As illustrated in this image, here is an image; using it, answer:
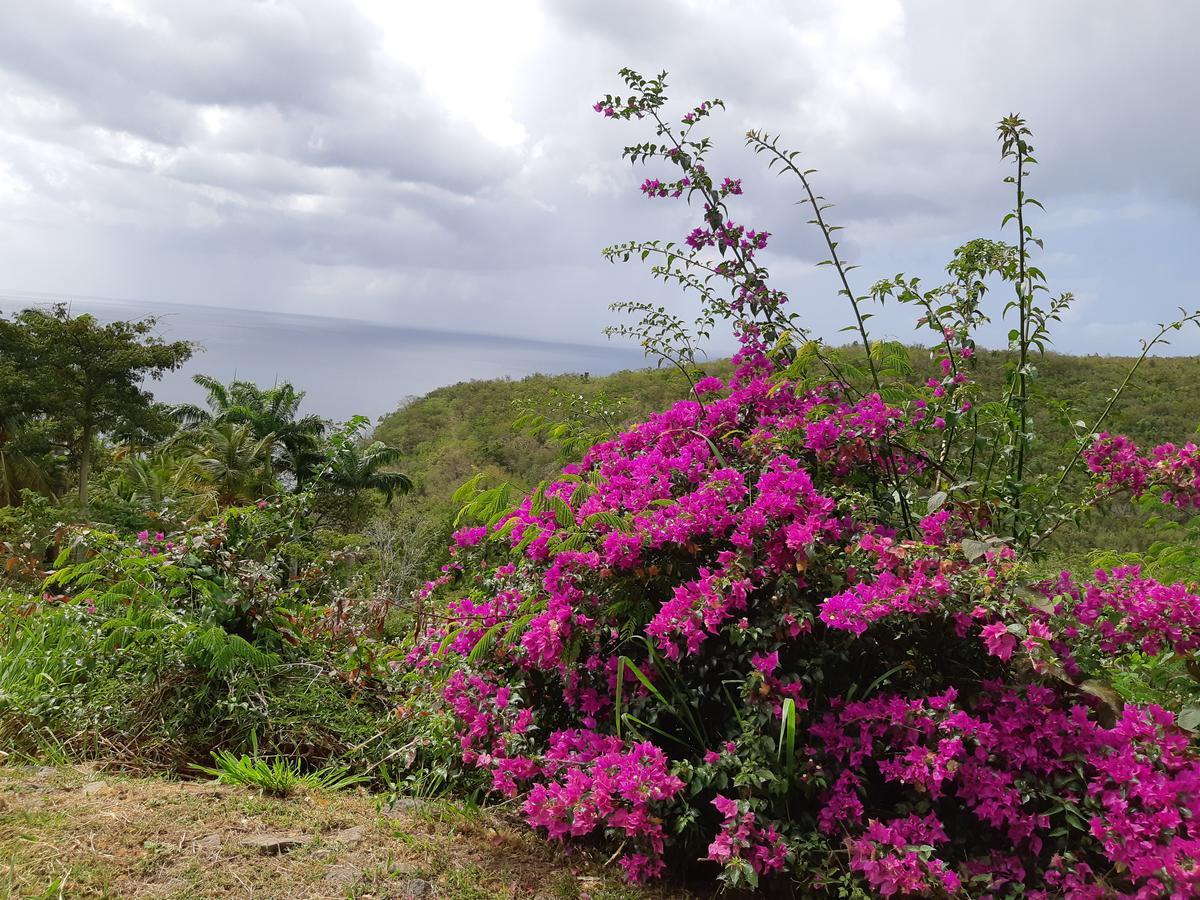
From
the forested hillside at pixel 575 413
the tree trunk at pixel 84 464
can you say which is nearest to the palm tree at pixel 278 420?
the forested hillside at pixel 575 413

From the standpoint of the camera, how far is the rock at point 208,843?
206 cm

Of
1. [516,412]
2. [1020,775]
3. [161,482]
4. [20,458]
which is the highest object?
[516,412]

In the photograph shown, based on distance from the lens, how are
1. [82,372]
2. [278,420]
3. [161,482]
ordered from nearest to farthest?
[161,482]
[278,420]
[82,372]

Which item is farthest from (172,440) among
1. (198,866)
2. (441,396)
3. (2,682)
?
(198,866)

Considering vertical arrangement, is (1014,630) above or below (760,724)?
above

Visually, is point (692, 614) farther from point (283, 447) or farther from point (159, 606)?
point (283, 447)

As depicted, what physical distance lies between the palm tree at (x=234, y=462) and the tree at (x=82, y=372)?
226 inches

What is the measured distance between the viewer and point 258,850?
207 centimetres

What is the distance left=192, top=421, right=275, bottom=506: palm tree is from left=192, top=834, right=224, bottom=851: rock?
79.2ft

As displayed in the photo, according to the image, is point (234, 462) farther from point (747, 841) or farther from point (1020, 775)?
point (1020, 775)

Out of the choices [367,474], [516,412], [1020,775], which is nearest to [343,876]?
[1020,775]

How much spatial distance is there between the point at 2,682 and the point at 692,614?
312 cm

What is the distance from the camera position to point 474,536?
3.04m

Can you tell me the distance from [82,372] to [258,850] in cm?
3417
